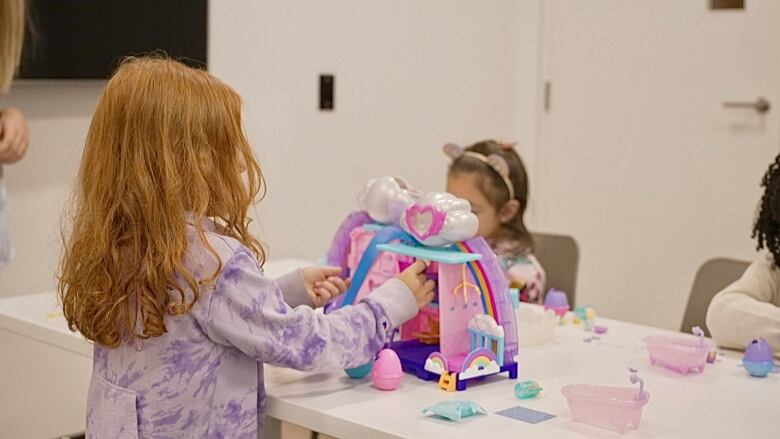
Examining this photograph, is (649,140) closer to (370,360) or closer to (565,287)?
(565,287)

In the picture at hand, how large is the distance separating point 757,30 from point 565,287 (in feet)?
3.69

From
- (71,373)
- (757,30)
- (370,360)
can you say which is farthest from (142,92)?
(757,30)

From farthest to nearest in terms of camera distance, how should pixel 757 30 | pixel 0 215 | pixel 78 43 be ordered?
pixel 757 30
pixel 78 43
pixel 0 215

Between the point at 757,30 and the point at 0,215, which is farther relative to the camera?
the point at 757,30

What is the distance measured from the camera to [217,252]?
143 cm

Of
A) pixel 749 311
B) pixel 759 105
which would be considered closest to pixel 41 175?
pixel 749 311

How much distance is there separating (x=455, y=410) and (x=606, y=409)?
20 centimetres

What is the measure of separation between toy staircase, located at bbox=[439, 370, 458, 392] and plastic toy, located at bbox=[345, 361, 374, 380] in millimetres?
111

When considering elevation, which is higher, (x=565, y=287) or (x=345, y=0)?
(x=345, y=0)

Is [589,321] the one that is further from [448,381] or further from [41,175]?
[41,175]

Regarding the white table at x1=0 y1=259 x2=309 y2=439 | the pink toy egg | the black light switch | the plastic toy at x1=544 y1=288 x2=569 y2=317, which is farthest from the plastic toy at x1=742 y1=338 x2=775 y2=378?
the black light switch

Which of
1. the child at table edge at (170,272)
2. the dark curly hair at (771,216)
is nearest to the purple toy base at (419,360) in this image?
the child at table edge at (170,272)

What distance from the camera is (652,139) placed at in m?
3.58

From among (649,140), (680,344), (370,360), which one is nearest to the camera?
(370,360)
